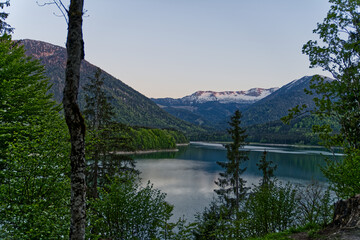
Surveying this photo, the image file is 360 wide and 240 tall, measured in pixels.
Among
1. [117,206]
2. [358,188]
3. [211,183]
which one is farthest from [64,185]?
[211,183]

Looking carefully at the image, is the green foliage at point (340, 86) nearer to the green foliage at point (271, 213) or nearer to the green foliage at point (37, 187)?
the green foliage at point (271, 213)

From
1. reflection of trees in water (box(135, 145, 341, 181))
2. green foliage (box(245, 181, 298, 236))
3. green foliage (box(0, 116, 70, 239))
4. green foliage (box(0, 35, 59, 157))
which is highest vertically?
green foliage (box(0, 35, 59, 157))

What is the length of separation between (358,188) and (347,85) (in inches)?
224

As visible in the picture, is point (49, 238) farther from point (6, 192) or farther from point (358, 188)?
point (358, 188)

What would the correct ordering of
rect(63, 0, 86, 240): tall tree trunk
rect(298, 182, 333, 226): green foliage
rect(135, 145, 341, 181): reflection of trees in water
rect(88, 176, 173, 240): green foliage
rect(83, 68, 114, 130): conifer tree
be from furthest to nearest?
rect(135, 145, 341, 181): reflection of trees in water
rect(83, 68, 114, 130): conifer tree
rect(298, 182, 333, 226): green foliage
rect(88, 176, 173, 240): green foliage
rect(63, 0, 86, 240): tall tree trunk

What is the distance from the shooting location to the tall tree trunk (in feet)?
17.9

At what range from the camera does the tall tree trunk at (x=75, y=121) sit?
5449mm

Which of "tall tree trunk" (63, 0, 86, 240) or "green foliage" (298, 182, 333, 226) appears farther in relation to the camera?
"green foliage" (298, 182, 333, 226)

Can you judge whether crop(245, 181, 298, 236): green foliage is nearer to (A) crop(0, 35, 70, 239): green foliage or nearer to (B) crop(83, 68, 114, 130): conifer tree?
(A) crop(0, 35, 70, 239): green foliage

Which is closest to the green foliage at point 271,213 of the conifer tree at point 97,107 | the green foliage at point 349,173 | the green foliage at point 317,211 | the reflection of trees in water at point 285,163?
the green foliage at point 317,211

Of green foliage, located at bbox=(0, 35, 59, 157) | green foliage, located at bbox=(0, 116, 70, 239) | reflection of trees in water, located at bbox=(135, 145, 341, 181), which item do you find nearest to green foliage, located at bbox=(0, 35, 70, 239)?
green foliage, located at bbox=(0, 116, 70, 239)

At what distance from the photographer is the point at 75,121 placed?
5.59 m

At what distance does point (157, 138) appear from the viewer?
141875mm

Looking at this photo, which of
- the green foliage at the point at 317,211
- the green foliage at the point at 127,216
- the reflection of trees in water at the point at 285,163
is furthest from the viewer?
the reflection of trees in water at the point at 285,163
